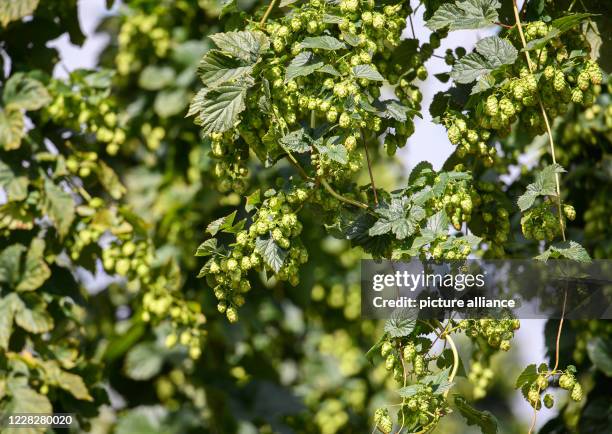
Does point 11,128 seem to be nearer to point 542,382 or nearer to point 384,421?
point 384,421

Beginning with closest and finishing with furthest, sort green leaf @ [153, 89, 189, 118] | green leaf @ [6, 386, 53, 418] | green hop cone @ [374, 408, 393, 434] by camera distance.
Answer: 1. green hop cone @ [374, 408, 393, 434]
2. green leaf @ [6, 386, 53, 418]
3. green leaf @ [153, 89, 189, 118]

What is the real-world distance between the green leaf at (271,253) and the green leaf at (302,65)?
9.9 inches

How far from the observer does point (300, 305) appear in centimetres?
354

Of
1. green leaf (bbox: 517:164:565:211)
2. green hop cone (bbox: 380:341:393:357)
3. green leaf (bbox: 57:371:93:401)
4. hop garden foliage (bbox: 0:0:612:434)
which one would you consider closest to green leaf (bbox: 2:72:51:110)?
hop garden foliage (bbox: 0:0:612:434)

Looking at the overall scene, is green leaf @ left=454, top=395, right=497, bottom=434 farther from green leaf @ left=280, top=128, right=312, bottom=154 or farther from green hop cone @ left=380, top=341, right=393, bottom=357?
green leaf @ left=280, top=128, right=312, bottom=154

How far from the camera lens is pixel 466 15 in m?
1.49

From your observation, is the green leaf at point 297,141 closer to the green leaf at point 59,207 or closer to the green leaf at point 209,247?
the green leaf at point 209,247

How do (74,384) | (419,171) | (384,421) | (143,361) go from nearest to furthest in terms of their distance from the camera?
(384,421)
(419,171)
(74,384)
(143,361)

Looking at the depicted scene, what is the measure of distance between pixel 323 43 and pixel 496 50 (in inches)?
11.1

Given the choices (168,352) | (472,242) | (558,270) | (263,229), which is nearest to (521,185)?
(558,270)

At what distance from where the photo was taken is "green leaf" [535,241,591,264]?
1376 mm

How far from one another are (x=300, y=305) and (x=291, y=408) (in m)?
0.61

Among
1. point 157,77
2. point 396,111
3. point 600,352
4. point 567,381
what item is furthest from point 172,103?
point 567,381

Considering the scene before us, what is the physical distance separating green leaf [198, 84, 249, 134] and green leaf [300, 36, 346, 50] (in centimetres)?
12
